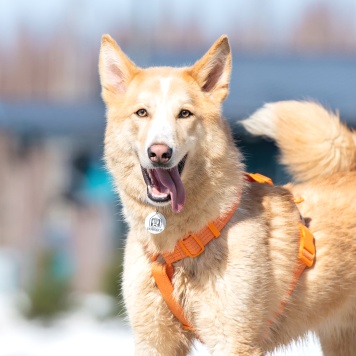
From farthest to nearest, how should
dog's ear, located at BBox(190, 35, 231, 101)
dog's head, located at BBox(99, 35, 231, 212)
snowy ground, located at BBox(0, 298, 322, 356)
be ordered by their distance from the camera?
snowy ground, located at BBox(0, 298, 322, 356) < dog's ear, located at BBox(190, 35, 231, 101) < dog's head, located at BBox(99, 35, 231, 212)

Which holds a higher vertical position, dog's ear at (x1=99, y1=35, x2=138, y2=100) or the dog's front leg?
dog's ear at (x1=99, y1=35, x2=138, y2=100)

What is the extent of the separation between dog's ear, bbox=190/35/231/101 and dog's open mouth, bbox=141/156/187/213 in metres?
0.44

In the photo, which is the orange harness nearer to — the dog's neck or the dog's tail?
the dog's neck

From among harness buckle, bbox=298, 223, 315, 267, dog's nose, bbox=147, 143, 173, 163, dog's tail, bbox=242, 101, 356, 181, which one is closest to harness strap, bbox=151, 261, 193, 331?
dog's nose, bbox=147, 143, 173, 163

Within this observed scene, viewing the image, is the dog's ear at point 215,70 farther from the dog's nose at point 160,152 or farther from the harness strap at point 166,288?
the harness strap at point 166,288

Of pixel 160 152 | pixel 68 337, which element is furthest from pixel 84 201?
pixel 160 152

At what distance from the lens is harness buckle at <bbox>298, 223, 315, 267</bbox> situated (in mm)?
4711

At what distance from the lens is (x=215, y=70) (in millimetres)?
4676

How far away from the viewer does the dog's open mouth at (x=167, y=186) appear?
436 centimetres

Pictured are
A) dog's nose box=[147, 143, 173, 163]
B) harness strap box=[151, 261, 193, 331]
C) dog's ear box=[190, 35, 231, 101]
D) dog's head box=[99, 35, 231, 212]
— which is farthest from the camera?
dog's ear box=[190, 35, 231, 101]

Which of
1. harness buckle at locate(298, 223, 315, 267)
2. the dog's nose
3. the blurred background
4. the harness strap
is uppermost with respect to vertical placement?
the dog's nose


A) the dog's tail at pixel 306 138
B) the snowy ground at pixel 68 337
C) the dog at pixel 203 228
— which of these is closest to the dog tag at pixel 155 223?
the dog at pixel 203 228

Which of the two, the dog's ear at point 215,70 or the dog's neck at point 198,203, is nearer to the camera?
the dog's neck at point 198,203

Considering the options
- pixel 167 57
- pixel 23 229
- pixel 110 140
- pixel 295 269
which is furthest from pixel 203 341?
pixel 23 229
